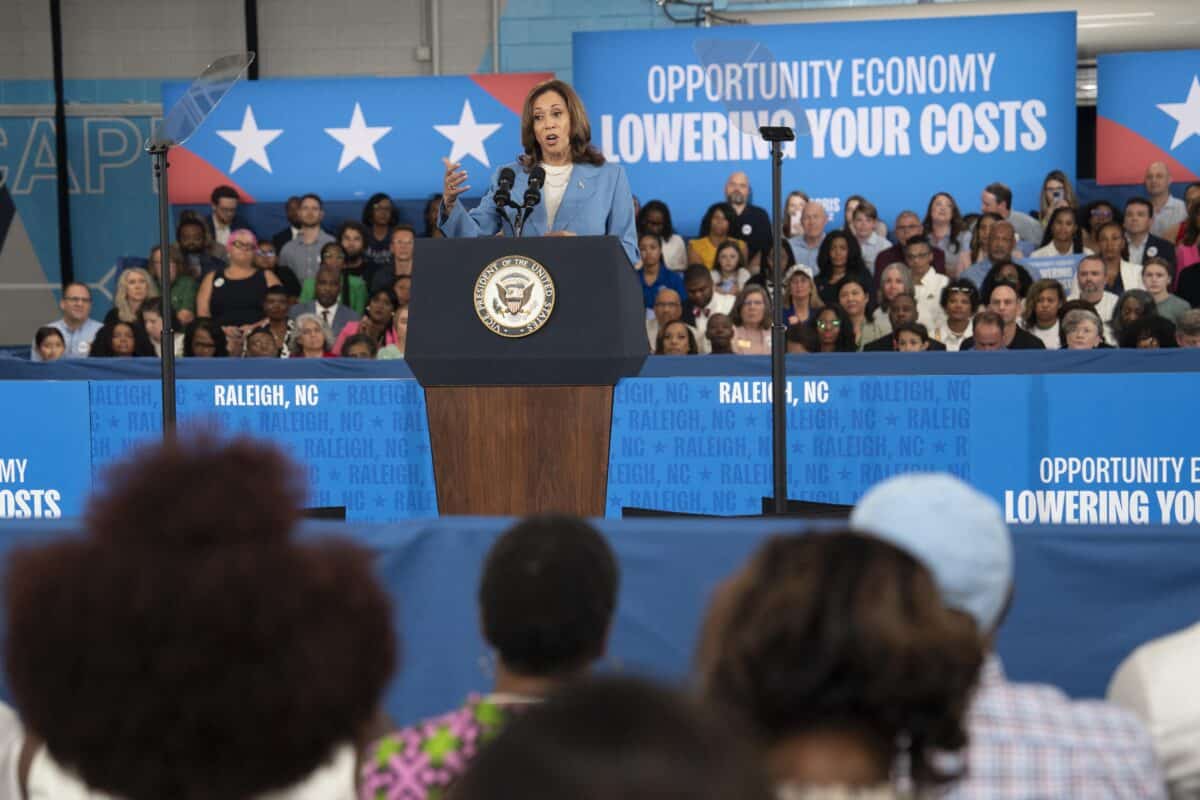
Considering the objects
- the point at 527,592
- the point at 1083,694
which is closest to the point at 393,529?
the point at 527,592

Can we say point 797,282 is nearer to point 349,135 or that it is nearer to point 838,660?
point 349,135

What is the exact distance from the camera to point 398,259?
297 inches

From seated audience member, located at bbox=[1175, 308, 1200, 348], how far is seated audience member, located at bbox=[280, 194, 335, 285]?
454 cm

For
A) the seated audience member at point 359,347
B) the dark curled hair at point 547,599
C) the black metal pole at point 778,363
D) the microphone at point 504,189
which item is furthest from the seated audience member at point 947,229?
the dark curled hair at point 547,599

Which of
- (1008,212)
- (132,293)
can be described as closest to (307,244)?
(132,293)

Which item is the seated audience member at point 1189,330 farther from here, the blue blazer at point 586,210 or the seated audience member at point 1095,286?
the blue blazer at point 586,210

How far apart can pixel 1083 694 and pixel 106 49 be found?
389 inches

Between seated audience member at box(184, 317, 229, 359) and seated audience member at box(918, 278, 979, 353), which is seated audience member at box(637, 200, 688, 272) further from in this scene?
seated audience member at box(184, 317, 229, 359)

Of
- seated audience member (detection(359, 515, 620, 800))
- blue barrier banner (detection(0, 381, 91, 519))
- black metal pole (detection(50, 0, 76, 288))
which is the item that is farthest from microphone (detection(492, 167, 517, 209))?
black metal pole (detection(50, 0, 76, 288))

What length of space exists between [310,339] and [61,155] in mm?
4837

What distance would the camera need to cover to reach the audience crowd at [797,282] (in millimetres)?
6035

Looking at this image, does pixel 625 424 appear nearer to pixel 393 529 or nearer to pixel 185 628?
pixel 393 529

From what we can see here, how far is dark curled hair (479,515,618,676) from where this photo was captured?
1.37 m

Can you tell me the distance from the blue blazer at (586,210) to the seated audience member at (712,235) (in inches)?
148
